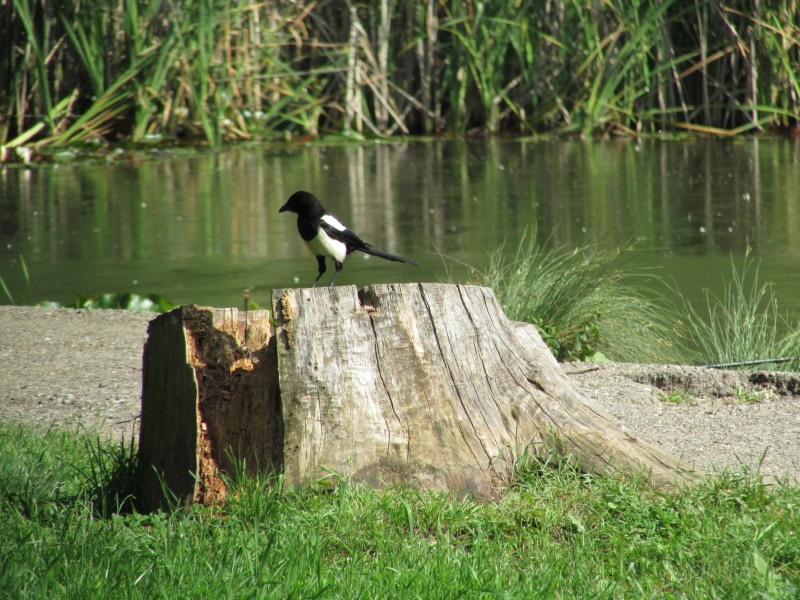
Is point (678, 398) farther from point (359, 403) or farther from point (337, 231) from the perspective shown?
point (359, 403)

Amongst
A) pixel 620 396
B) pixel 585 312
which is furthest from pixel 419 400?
pixel 585 312

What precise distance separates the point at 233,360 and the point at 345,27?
11.4 meters

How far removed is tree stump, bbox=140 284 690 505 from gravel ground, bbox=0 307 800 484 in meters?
0.35

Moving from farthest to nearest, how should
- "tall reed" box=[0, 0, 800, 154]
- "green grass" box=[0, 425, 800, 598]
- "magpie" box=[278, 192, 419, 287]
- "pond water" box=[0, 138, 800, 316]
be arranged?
"tall reed" box=[0, 0, 800, 154] < "pond water" box=[0, 138, 800, 316] < "magpie" box=[278, 192, 419, 287] < "green grass" box=[0, 425, 800, 598]

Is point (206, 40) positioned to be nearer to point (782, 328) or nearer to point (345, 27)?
point (345, 27)

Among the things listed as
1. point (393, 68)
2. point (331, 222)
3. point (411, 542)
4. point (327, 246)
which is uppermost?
point (393, 68)

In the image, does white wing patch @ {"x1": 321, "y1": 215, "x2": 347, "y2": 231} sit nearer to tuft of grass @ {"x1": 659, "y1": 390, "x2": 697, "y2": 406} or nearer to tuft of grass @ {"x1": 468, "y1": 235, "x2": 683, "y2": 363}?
tuft of grass @ {"x1": 468, "y1": 235, "x2": 683, "y2": 363}

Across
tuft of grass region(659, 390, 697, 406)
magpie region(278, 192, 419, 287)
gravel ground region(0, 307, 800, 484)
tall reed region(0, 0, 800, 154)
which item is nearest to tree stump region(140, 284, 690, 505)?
gravel ground region(0, 307, 800, 484)

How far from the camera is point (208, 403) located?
2.95 m

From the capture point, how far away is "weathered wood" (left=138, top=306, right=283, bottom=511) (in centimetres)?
289

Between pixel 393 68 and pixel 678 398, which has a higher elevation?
pixel 393 68

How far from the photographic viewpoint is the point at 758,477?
2.92 metres

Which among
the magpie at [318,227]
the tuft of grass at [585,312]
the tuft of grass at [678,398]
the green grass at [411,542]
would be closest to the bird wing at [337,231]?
the magpie at [318,227]

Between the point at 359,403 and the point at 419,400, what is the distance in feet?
0.57
